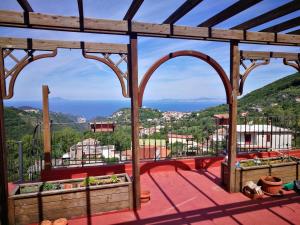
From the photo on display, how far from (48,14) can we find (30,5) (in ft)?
1.01

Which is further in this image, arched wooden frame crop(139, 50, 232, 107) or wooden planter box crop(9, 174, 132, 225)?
arched wooden frame crop(139, 50, 232, 107)

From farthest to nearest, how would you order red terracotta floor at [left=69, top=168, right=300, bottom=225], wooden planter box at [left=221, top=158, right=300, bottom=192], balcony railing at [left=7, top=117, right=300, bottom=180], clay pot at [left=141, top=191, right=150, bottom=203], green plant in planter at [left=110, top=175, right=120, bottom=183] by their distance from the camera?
balcony railing at [left=7, top=117, right=300, bottom=180] → wooden planter box at [left=221, top=158, right=300, bottom=192] → clay pot at [left=141, top=191, right=150, bottom=203] → green plant in planter at [left=110, top=175, right=120, bottom=183] → red terracotta floor at [left=69, top=168, right=300, bottom=225]

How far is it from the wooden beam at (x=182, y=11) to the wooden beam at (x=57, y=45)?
83 cm

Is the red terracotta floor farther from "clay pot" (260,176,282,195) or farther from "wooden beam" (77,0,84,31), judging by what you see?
"wooden beam" (77,0,84,31)

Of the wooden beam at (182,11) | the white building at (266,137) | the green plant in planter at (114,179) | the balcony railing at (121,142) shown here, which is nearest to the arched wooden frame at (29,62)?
the wooden beam at (182,11)

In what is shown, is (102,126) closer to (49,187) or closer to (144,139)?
(144,139)

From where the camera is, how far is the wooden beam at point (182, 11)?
2.67 m

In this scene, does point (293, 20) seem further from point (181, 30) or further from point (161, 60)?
point (161, 60)

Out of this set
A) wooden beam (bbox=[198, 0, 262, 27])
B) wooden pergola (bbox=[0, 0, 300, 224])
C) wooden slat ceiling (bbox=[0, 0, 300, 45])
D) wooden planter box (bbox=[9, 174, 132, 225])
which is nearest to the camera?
wooden beam (bbox=[198, 0, 262, 27])

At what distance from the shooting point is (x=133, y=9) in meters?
2.94

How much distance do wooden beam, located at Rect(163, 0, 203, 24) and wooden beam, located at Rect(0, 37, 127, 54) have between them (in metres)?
0.83

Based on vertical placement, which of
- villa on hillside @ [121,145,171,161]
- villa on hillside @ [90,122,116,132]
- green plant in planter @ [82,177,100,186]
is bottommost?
villa on hillside @ [121,145,171,161]

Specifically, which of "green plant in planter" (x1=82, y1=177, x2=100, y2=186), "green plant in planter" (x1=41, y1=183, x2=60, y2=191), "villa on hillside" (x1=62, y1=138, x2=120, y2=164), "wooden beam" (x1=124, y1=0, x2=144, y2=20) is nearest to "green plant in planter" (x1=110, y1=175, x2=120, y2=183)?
"green plant in planter" (x1=82, y1=177, x2=100, y2=186)

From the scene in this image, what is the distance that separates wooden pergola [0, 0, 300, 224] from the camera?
308cm
